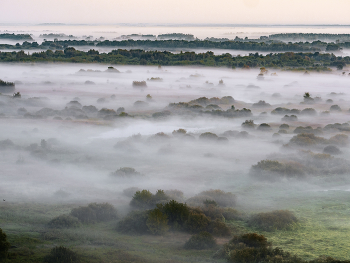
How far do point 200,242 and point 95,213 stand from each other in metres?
5.36

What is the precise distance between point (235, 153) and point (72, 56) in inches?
4341

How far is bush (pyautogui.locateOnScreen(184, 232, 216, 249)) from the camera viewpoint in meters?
13.9

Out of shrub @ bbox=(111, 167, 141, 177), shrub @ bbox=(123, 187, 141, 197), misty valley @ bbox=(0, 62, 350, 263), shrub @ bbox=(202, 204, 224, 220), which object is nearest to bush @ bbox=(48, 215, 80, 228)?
misty valley @ bbox=(0, 62, 350, 263)

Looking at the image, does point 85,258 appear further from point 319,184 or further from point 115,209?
point 319,184

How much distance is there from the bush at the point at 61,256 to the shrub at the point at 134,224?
381 centimetres

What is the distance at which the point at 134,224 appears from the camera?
15859mm

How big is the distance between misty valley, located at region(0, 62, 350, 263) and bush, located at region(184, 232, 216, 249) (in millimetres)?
38

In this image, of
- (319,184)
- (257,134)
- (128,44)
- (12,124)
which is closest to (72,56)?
(128,44)

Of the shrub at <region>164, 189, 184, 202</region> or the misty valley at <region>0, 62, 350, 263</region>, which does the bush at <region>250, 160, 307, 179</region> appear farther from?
the shrub at <region>164, 189, 184, 202</region>

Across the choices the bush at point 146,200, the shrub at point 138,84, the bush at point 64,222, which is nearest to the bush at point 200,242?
the bush at point 146,200

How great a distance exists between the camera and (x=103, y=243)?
45.5 feet

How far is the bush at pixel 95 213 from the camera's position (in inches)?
653

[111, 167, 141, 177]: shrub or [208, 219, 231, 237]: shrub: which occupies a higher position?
[111, 167, 141, 177]: shrub

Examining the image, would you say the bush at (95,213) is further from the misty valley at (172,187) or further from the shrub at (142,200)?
the shrub at (142,200)
